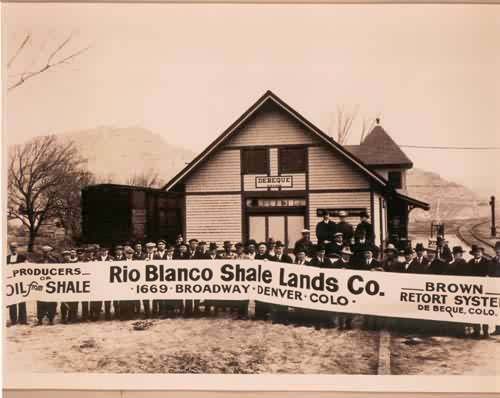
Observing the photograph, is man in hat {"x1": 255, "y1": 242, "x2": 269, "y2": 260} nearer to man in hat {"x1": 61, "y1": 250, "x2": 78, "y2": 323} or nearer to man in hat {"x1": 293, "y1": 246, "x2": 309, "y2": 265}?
man in hat {"x1": 293, "y1": 246, "x2": 309, "y2": 265}

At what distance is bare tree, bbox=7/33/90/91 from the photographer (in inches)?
135

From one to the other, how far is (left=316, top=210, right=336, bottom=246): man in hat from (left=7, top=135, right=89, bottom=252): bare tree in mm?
1786

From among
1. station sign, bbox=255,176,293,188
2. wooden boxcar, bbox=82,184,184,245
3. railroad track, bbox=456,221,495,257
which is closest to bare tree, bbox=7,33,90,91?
wooden boxcar, bbox=82,184,184,245

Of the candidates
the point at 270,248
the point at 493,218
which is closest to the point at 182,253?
the point at 270,248

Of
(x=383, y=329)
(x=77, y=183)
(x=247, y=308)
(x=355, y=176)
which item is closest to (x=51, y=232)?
(x=77, y=183)

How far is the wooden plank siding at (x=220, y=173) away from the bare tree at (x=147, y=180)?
0.74 feet

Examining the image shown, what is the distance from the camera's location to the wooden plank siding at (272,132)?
340 centimetres

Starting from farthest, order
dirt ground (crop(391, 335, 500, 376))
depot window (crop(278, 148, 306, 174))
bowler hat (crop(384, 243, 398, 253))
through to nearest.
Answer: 1. depot window (crop(278, 148, 306, 174))
2. bowler hat (crop(384, 243, 398, 253))
3. dirt ground (crop(391, 335, 500, 376))

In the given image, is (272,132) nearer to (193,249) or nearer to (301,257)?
(301,257)

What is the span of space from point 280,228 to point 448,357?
1.48 meters

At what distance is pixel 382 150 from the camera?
333cm

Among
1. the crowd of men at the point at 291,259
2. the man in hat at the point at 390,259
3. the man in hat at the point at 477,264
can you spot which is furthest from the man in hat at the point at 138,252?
the man in hat at the point at 477,264

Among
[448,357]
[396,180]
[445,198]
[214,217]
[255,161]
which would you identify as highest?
[255,161]

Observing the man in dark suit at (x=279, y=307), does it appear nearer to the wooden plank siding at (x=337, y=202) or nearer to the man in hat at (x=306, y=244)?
the man in hat at (x=306, y=244)
